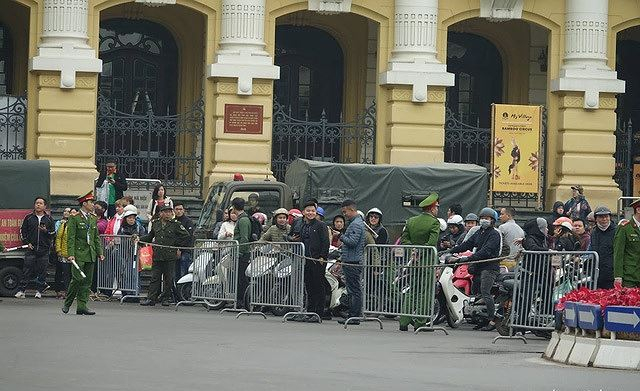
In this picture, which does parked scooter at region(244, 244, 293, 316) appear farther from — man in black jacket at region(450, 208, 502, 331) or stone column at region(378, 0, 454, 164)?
stone column at region(378, 0, 454, 164)

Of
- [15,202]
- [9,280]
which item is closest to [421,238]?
[9,280]

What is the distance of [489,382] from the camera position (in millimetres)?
15883

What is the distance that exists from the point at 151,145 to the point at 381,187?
7.24 meters

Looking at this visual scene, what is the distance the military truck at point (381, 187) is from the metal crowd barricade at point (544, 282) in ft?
28.9

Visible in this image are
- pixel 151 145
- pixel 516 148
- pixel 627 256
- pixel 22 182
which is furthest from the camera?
pixel 151 145

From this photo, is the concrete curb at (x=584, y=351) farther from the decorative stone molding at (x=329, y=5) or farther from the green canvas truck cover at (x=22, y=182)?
the decorative stone molding at (x=329, y=5)

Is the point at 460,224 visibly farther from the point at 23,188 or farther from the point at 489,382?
the point at 489,382

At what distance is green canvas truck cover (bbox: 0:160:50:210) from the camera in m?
30.4

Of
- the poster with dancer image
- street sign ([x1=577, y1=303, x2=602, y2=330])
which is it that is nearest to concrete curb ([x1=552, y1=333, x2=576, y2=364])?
street sign ([x1=577, y1=303, x2=602, y2=330])

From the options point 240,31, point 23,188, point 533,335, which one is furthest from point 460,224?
point 240,31

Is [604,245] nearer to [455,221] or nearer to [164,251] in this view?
[455,221]

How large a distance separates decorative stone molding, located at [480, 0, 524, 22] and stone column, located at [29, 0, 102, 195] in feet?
25.9

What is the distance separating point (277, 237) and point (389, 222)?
5246 mm

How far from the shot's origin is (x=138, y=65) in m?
40.5
